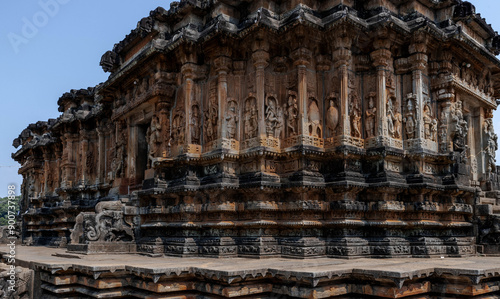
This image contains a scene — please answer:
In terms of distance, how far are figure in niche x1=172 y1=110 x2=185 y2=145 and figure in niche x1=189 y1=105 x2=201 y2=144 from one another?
39 cm

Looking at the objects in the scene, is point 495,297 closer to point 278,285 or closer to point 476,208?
point 278,285

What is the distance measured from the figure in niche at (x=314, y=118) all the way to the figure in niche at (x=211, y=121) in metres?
2.39

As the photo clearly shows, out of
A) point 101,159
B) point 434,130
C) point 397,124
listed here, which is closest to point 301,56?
point 397,124

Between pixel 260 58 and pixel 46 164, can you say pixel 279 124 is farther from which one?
pixel 46 164

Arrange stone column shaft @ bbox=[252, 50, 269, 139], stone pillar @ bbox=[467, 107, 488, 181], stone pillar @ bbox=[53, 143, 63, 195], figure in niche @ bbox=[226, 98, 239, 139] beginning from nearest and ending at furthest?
stone column shaft @ bbox=[252, 50, 269, 139], figure in niche @ bbox=[226, 98, 239, 139], stone pillar @ bbox=[467, 107, 488, 181], stone pillar @ bbox=[53, 143, 63, 195]

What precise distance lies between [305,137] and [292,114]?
2.50 ft

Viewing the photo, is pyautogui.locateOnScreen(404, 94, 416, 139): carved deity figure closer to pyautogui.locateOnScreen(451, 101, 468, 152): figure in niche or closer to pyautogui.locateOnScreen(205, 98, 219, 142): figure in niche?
pyautogui.locateOnScreen(451, 101, 468, 152): figure in niche

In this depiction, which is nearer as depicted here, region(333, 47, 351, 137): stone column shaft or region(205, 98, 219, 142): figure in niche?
region(333, 47, 351, 137): stone column shaft

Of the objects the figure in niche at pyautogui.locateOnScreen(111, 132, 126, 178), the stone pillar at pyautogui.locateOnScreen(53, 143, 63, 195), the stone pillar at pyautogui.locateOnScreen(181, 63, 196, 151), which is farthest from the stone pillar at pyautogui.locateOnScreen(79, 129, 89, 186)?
the stone pillar at pyautogui.locateOnScreen(181, 63, 196, 151)

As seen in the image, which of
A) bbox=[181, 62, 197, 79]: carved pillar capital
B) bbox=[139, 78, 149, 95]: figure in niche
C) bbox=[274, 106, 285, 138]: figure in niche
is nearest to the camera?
bbox=[274, 106, 285, 138]: figure in niche

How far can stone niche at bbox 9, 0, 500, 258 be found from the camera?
1117 centimetres

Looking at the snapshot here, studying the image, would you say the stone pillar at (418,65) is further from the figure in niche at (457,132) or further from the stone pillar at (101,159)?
the stone pillar at (101,159)

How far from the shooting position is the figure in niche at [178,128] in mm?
12805

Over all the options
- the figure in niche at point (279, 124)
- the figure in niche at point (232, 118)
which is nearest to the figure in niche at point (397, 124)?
the figure in niche at point (279, 124)
